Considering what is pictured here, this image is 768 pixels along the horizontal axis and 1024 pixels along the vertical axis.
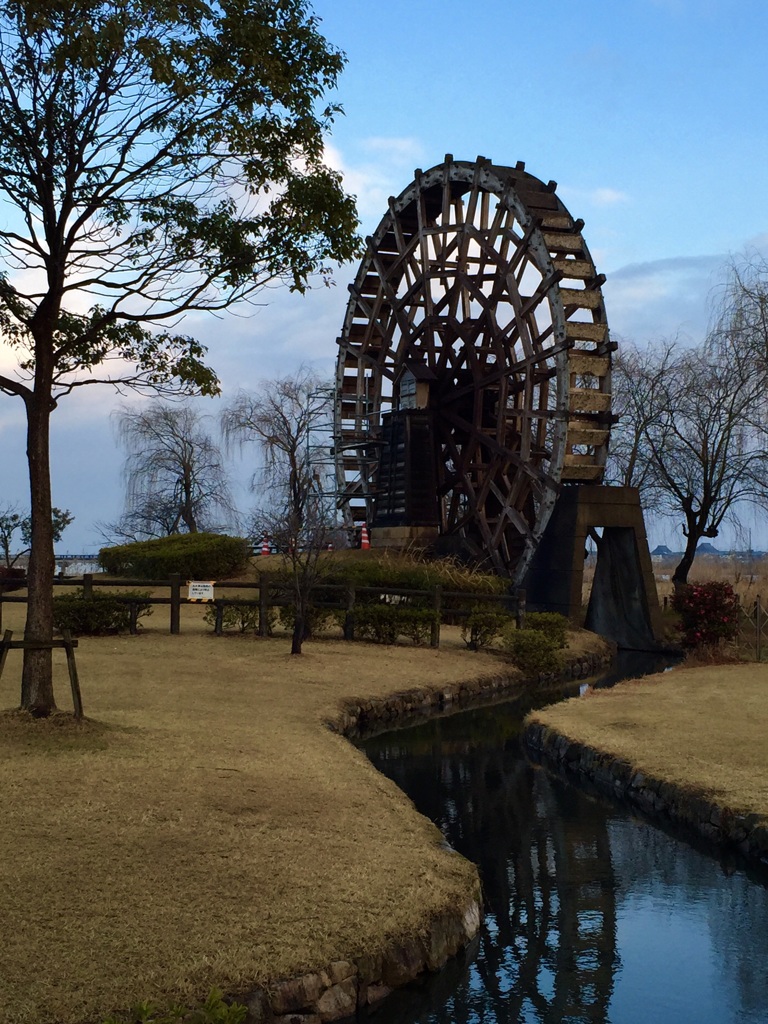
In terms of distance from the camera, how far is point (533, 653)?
59.1 ft

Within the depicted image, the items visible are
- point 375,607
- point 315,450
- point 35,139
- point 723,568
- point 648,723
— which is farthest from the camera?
point 723,568

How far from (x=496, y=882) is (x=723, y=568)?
3465 cm

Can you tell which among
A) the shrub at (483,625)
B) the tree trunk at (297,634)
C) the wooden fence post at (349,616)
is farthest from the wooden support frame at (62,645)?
the shrub at (483,625)

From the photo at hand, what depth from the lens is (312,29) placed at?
1025cm

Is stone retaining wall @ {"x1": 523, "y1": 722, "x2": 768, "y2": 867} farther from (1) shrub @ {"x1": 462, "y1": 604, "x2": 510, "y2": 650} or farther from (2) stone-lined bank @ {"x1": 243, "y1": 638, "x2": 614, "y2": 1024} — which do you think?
(1) shrub @ {"x1": 462, "y1": 604, "x2": 510, "y2": 650}

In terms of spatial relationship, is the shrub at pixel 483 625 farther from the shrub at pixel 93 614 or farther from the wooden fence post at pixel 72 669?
the wooden fence post at pixel 72 669

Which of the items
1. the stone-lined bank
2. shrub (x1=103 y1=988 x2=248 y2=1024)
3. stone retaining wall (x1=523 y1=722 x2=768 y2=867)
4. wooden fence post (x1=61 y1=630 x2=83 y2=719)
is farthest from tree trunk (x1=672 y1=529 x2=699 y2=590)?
shrub (x1=103 y1=988 x2=248 y2=1024)

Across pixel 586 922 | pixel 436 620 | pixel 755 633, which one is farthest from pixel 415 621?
pixel 586 922

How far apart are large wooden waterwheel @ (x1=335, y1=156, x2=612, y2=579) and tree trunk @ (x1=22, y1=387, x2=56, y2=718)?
49.7 ft

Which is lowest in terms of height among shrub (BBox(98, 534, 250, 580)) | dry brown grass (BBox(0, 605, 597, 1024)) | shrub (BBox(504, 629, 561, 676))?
dry brown grass (BBox(0, 605, 597, 1024))

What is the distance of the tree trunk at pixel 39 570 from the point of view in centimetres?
954

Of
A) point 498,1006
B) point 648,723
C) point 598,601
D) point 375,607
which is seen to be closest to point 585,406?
point 598,601

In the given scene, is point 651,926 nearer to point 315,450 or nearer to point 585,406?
point 585,406

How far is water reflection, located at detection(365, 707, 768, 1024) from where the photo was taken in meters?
5.91
